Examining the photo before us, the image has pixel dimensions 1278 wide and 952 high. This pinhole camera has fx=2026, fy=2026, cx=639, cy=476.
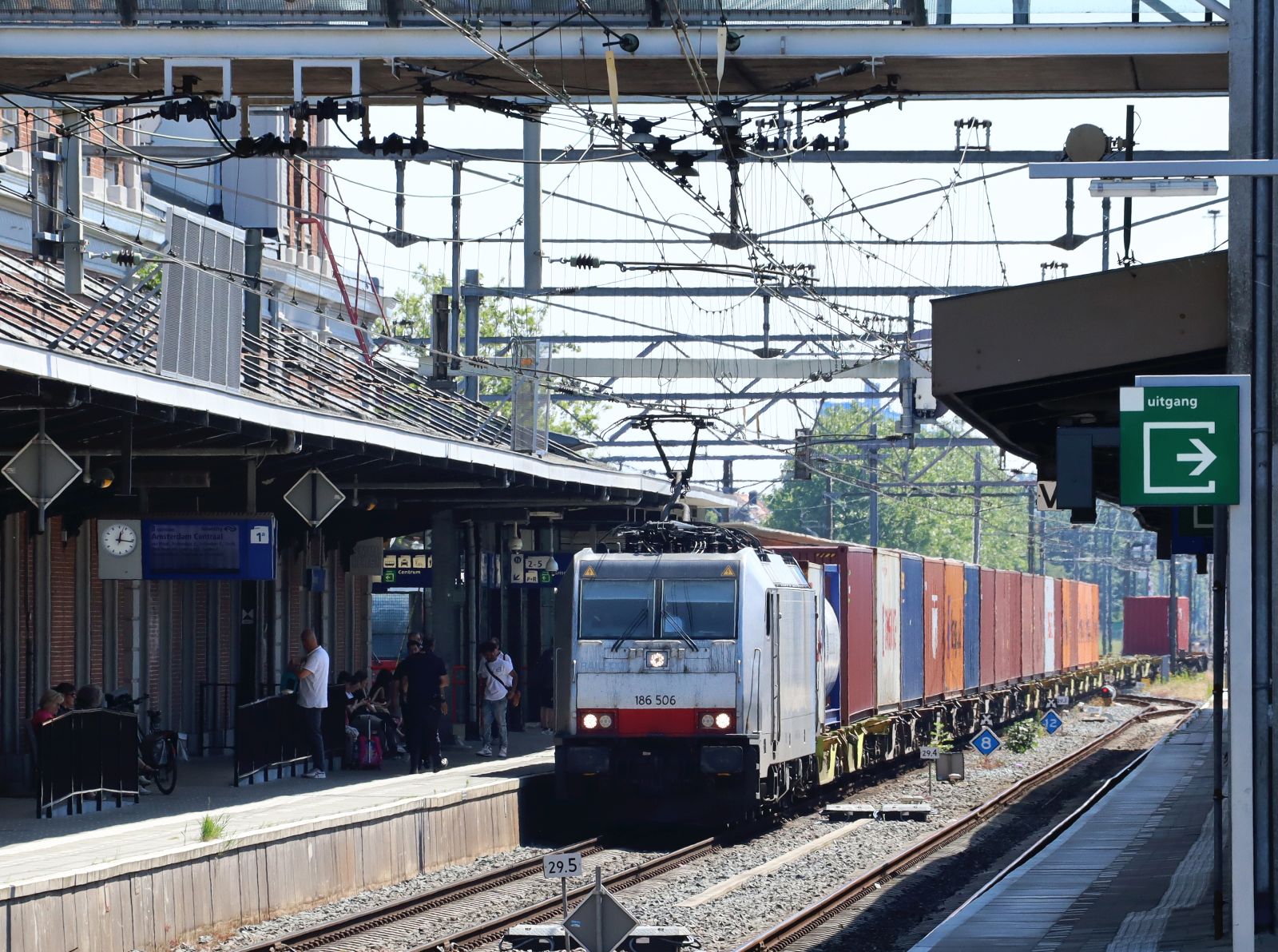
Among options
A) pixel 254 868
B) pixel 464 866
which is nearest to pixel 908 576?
pixel 464 866

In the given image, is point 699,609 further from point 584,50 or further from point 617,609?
point 584,50

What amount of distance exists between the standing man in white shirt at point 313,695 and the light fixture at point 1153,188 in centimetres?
1230

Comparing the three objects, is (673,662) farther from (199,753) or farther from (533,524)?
(533,524)

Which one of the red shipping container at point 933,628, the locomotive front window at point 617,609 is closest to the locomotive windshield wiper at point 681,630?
the locomotive front window at point 617,609

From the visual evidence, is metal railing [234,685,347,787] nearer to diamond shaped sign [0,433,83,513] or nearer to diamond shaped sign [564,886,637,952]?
diamond shaped sign [0,433,83,513]

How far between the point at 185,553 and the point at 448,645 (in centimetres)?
786

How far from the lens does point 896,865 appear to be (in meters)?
19.1

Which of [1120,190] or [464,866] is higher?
[1120,190]

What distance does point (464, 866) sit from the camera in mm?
18500

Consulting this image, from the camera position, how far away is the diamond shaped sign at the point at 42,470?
15.8 metres

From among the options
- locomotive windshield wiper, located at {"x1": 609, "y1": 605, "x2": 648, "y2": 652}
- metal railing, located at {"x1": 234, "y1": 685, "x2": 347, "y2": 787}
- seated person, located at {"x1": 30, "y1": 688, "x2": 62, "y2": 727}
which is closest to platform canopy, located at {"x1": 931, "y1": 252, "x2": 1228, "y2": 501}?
locomotive windshield wiper, located at {"x1": 609, "y1": 605, "x2": 648, "y2": 652}

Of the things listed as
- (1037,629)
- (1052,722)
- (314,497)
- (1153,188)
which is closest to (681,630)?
(314,497)

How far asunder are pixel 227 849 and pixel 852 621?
40.0 feet

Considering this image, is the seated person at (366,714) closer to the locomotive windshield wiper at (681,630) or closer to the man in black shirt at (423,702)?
the man in black shirt at (423,702)
